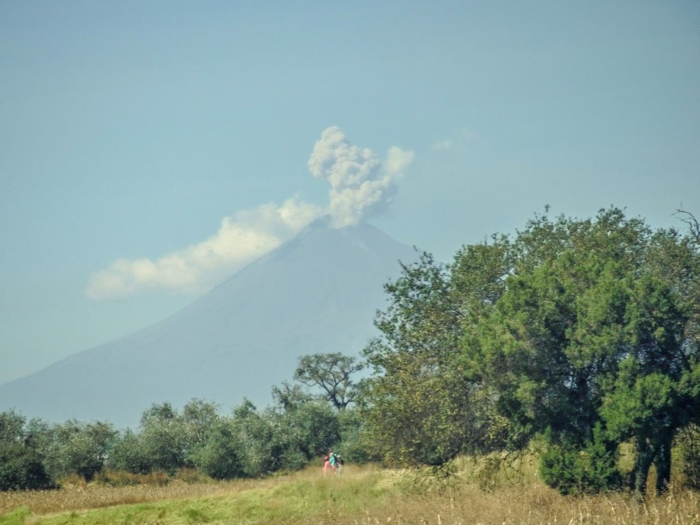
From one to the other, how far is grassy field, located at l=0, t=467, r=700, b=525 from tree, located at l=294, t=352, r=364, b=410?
59.9m

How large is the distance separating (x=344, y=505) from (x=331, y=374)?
82828mm

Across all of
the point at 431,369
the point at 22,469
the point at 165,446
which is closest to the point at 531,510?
the point at 431,369

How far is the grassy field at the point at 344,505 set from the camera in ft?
93.7

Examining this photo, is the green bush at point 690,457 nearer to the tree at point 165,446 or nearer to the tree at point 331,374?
the tree at point 165,446

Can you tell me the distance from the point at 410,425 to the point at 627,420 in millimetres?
11373

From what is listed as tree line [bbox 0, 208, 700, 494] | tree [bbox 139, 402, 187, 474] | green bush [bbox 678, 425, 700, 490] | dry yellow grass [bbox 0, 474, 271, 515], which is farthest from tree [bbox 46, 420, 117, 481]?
green bush [bbox 678, 425, 700, 490]

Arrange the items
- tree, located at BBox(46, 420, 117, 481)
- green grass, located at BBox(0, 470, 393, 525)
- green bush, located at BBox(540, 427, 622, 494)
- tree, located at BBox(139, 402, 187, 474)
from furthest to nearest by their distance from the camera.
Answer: tree, located at BBox(139, 402, 187, 474) < tree, located at BBox(46, 420, 117, 481) < green grass, located at BBox(0, 470, 393, 525) < green bush, located at BBox(540, 427, 622, 494)

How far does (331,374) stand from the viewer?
122 metres

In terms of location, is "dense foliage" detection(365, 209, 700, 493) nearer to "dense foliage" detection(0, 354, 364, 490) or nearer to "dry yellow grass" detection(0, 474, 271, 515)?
"dry yellow grass" detection(0, 474, 271, 515)

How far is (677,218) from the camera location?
4072 centimetres

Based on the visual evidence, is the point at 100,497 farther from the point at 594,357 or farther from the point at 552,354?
the point at 594,357

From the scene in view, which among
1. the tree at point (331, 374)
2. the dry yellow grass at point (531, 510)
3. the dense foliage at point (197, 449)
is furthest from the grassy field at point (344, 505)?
the tree at point (331, 374)

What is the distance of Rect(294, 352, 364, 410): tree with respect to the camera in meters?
120

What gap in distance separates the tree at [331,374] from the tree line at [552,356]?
255ft
